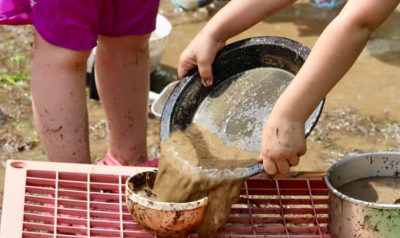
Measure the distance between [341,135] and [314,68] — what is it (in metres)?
1.50

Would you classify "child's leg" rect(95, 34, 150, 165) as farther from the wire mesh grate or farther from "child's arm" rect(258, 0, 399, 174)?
"child's arm" rect(258, 0, 399, 174)

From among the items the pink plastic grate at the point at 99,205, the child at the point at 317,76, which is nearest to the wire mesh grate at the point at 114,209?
the pink plastic grate at the point at 99,205

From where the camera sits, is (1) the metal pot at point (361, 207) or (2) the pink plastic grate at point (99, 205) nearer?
(1) the metal pot at point (361, 207)

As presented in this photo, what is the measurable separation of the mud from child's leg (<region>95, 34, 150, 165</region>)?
1.56 feet

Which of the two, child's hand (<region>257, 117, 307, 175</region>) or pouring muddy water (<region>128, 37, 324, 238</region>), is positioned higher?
child's hand (<region>257, 117, 307, 175</region>)

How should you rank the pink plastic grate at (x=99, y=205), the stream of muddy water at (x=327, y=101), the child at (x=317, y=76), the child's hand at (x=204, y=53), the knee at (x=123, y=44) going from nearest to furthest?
1. the child at (x=317, y=76)
2. the pink plastic grate at (x=99, y=205)
3. the child's hand at (x=204, y=53)
4. the knee at (x=123, y=44)
5. the stream of muddy water at (x=327, y=101)

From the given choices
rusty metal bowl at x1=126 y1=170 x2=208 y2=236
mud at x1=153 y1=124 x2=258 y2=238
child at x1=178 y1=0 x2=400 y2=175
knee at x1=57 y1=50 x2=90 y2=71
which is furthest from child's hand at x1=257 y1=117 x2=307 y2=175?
knee at x1=57 y1=50 x2=90 y2=71

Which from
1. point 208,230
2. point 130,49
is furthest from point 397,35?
point 208,230

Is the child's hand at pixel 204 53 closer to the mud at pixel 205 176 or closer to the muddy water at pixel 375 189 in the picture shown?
the mud at pixel 205 176

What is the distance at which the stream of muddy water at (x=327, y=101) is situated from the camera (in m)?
3.38

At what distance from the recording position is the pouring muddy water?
7.41ft

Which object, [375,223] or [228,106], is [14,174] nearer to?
[228,106]

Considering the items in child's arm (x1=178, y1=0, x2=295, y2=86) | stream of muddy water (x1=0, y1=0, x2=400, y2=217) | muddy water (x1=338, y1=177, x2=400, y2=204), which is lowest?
stream of muddy water (x1=0, y1=0, x2=400, y2=217)

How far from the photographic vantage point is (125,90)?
9.25 ft
